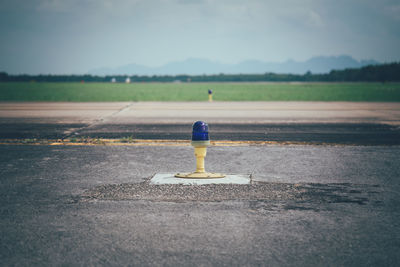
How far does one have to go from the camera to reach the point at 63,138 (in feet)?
34.3

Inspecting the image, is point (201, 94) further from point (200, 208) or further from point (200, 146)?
point (200, 208)

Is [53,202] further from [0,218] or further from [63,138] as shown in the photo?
[63,138]

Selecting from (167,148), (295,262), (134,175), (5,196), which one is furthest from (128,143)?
(295,262)

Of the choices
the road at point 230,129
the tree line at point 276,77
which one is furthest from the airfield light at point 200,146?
the tree line at point 276,77

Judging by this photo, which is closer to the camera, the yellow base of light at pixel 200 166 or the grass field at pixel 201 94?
the yellow base of light at pixel 200 166

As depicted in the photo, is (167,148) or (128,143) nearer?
(167,148)

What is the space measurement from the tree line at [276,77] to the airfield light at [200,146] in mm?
89898

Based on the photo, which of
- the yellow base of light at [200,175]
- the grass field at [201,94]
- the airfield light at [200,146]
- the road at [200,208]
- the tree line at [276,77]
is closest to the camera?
the road at [200,208]

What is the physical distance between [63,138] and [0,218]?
6428mm

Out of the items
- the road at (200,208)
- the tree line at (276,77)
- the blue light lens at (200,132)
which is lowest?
the road at (200,208)

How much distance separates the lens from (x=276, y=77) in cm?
12400

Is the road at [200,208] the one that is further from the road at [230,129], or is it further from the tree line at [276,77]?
the tree line at [276,77]

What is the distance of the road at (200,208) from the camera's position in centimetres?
335

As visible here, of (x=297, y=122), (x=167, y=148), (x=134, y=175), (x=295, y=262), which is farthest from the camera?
(x=297, y=122)
